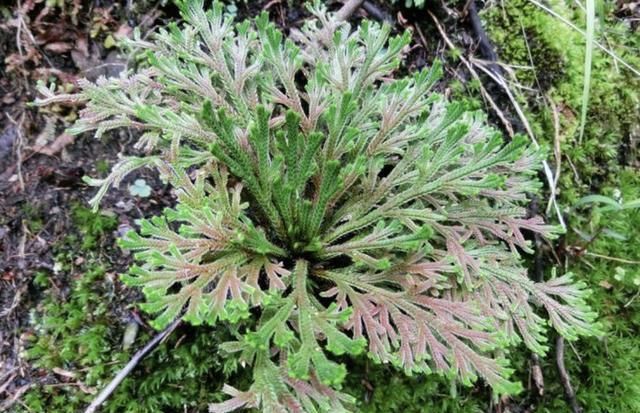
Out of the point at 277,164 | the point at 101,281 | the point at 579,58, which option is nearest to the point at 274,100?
the point at 277,164

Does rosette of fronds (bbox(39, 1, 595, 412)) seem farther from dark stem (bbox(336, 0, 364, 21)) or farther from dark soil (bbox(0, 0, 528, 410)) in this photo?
dark soil (bbox(0, 0, 528, 410))

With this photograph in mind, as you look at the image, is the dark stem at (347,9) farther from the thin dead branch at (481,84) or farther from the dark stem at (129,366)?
the dark stem at (129,366)

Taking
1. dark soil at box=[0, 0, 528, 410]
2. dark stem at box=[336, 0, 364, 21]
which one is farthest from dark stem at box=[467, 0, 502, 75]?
dark stem at box=[336, 0, 364, 21]

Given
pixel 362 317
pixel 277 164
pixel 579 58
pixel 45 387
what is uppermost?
pixel 277 164

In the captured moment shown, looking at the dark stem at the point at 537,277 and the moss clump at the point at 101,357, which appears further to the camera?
the dark stem at the point at 537,277

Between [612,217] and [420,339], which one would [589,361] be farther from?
[420,339]

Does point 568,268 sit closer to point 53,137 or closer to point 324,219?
point 324,219

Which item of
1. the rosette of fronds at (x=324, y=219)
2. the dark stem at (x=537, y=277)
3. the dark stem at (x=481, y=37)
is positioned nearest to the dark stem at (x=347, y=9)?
the rosette of fronds at (x=324, y=219)
